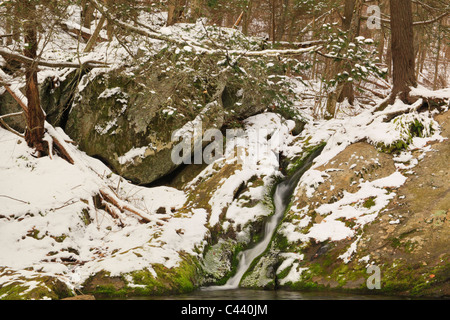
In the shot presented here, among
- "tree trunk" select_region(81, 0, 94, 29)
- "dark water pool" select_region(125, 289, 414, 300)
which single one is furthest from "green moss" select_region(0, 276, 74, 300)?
"tree trunk" select_region(81, 0, 94, 29)

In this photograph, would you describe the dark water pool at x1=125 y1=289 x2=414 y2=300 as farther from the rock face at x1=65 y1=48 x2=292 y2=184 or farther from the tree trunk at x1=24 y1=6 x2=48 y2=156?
the tree trunk at x1=24 y1=6 x2=48 y2=156

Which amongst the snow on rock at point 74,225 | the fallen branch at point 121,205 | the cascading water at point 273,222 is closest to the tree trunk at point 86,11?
the snow on rock at point 74,225

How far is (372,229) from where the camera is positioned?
5.50m

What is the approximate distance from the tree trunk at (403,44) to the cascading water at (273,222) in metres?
2.26

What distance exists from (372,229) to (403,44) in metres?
4.36

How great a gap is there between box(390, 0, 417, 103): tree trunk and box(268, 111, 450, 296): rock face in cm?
104

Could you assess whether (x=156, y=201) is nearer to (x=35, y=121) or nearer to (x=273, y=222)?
(x=273, y=222)

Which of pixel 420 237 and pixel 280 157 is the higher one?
pixel 280 157
